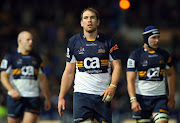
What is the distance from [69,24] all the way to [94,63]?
558 inches

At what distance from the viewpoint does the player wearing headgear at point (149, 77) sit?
9.64 meters

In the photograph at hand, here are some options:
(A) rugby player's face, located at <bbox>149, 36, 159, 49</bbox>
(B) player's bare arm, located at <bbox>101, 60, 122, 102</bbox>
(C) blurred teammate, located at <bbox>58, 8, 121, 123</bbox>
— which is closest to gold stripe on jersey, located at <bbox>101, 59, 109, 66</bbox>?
(C) blurred teammate, located at <bbox>58, 8, 121, 123</bbox>

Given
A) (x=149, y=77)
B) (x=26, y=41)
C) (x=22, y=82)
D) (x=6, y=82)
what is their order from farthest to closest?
1. (x=26, y=41)
2. (x=22, y=82)
3. (x=6, y=82)
4. (x=149, y=77)

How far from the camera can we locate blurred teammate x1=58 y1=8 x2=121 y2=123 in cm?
823

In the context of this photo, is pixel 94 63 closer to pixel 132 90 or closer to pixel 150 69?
pixel 132 90

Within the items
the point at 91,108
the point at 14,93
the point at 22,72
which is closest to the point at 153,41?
the point at 91,108

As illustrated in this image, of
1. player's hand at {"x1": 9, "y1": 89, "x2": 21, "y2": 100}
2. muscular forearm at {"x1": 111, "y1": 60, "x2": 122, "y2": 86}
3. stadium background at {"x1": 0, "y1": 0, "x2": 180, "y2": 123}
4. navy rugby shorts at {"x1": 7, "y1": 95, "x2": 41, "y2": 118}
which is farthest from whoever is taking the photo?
stadium background at {"x1": 0, "y1": 0, "x2": 180, "y2": 123}

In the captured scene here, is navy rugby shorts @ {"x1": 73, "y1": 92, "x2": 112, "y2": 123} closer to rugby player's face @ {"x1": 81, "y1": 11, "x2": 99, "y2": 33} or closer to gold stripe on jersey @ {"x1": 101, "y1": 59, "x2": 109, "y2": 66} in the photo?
gold stripe on jersey @ {"x1": 101, "y1": 59, "x2": 109, "y2": 66}

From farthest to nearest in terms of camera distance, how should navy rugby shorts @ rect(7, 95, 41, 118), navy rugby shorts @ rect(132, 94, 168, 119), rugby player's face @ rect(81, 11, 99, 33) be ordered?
navy rugby shorts @ rect(7, 95, 41, 118) < navy rugby shorts @ rect(132, 94, 168, 119) < rugby player's face @ rect(81, 11, 99, 33)

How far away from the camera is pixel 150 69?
9.70 metres

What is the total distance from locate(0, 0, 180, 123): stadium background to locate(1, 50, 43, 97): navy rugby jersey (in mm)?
8199

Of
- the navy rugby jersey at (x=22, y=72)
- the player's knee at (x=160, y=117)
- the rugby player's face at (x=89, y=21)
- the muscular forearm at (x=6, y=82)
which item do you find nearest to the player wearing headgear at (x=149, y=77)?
the player's knee at (x=160, y=117)

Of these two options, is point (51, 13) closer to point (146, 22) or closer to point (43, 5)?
point (43, 5)

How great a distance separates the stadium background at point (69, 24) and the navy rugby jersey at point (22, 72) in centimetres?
820
